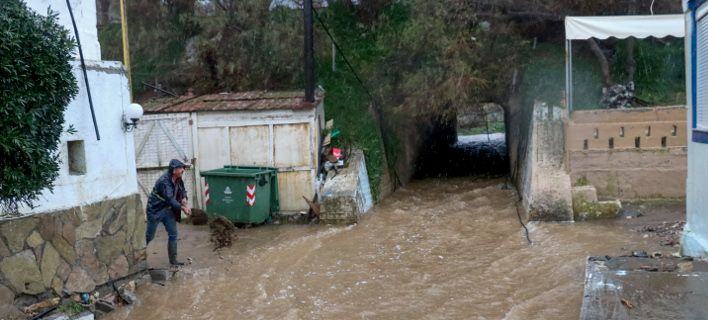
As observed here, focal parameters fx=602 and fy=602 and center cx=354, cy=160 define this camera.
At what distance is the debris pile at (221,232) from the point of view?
10906 millimetres

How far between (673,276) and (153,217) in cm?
690

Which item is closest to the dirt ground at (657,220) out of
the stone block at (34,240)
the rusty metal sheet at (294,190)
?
the rusty metal sheet at (294,190)

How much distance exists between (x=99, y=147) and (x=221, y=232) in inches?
157

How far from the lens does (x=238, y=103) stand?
13242mm

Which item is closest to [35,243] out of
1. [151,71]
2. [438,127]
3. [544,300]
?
[544,300]

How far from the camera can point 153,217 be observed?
29.7 ft

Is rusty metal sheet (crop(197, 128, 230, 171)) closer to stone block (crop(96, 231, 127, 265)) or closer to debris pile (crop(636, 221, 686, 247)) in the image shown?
stone block (crop(96, 231, 127, 265))

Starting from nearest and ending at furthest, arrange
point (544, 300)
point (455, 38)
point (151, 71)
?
1. point (544, 300)
2. point (455, 38)
3. point (151, 71)

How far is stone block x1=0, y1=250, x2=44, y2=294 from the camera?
615 cm

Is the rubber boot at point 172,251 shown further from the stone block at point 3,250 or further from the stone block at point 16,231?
the stone block at point 3,250

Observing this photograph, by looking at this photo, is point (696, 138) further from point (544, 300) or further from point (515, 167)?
point (515, 167)

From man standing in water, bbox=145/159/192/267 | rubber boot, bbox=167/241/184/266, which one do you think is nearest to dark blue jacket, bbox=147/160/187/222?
man standing in water, bbox=145/159/192/267

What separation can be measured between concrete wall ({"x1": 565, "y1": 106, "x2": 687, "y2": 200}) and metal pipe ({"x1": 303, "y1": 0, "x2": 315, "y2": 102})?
540 centimetres

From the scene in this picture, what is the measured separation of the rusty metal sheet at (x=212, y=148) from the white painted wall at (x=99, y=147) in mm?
4945
